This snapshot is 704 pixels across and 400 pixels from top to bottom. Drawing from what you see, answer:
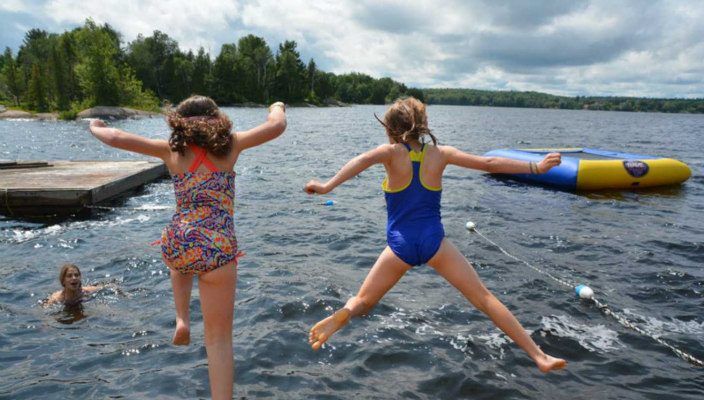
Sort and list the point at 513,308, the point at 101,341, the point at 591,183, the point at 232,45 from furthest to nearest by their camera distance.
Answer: the point at 232,45 → the point at 591,183 → the point at 513,308 → the point at 101,341

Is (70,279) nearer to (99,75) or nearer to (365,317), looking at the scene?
(365,317)

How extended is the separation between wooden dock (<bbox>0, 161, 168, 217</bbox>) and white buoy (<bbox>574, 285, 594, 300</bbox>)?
36.9 ft

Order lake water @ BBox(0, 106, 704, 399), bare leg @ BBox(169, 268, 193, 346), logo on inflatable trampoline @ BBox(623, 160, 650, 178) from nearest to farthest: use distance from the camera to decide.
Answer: bare leg @ BBox(169, 268, 193, 346)
lake water @ BBox(0, 106, 704, 399)
logo on inflatable trampoline @ BBox(623, 160, 650, 178)

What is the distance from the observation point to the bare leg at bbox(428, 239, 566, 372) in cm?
409

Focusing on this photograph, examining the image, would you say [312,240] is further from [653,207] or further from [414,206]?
[653,207]

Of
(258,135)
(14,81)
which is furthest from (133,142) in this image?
(14,81)

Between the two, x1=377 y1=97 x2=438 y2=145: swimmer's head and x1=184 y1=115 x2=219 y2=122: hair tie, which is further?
x1=377 y1=97 x2=438 y2=145: swimmer's head

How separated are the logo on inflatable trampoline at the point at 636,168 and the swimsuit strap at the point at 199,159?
16.0 metres

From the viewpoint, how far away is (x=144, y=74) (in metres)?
99.2

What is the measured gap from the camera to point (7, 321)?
21.3 feet

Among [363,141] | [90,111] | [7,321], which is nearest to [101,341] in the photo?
[7,321]

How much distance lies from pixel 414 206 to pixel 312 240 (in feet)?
21.4

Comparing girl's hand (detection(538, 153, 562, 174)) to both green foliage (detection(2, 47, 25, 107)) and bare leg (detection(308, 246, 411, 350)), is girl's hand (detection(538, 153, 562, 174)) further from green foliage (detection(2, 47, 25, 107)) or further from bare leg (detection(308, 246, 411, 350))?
green foliage (detection(2, 47, 25, 107))

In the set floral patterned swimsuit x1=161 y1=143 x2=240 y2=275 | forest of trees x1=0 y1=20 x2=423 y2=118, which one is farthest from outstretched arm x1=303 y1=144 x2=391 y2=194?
forest of trees x1=0 y1=20 x2=423 y2=118
